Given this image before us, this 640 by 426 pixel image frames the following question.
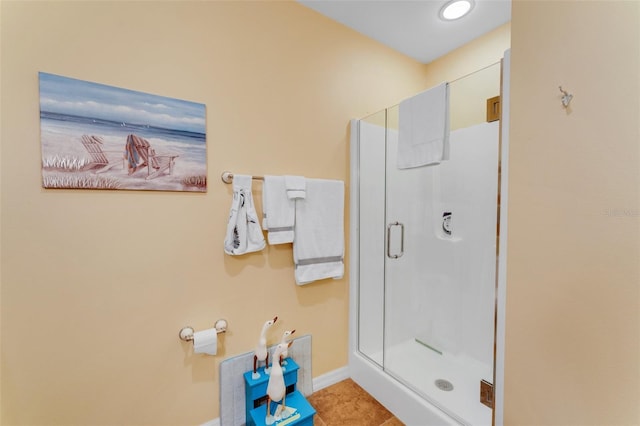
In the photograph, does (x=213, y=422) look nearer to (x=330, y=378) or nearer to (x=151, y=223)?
(x=330, y=378)

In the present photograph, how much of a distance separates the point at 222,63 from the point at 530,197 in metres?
1.64

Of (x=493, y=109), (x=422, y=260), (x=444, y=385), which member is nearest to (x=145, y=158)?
(x=493, y=109)

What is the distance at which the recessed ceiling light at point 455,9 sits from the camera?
1.68 meters

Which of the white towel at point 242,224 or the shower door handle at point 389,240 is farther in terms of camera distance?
the shower door handle at point 389,240

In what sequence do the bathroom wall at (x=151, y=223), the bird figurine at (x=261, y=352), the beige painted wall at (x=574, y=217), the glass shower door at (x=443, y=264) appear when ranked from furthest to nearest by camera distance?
the glass shower door at (x=443, y=264) → the bird figurine at (x=261, y=352) → the bathroom wall at (x=151, y=223) → the beige painted wall at (x=574, y=217)

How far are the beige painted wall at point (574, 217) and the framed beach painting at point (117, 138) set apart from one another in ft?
4.94

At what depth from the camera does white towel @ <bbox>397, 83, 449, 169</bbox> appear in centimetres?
147

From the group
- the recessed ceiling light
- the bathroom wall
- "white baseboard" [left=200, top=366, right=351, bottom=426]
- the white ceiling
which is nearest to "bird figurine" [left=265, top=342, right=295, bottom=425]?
the bathroom wall

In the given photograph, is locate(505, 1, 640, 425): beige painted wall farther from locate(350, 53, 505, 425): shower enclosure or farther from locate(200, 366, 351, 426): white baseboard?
locate(200, 366, 351, 426): white baseboard

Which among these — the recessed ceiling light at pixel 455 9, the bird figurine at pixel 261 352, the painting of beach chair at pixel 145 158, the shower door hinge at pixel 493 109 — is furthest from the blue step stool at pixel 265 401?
the recessed ceiling light at pixel 455 9

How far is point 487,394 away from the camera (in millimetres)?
Answer: 1337

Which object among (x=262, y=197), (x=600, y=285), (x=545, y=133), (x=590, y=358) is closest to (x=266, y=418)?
(x=262, y=197)

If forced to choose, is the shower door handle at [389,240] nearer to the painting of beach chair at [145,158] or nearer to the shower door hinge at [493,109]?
the shower door hinge at [493,109]

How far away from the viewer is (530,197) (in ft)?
3.37
